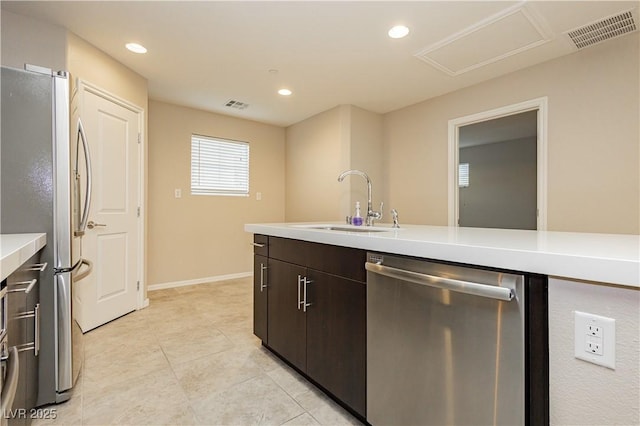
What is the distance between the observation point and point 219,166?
4414 millimetres

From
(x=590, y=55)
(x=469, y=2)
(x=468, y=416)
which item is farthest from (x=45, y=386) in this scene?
(x=590, y=55)

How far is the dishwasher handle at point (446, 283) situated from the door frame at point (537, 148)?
2.42 m

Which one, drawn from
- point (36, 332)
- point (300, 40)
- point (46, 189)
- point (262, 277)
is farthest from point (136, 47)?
point (36, 332)

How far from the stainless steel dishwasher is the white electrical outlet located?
0.12 meters

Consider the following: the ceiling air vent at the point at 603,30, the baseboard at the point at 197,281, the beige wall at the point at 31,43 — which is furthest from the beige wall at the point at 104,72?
the ceiling air vent at the point at 603,30

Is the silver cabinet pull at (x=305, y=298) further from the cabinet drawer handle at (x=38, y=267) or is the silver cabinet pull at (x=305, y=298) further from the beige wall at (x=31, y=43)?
the beige wall at (x=31, y=43)

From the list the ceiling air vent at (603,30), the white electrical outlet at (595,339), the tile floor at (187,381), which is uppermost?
the ceiling air vent at (603,30)

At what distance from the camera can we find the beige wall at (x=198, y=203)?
12.8 ft

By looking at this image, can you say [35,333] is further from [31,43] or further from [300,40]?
[300,40]

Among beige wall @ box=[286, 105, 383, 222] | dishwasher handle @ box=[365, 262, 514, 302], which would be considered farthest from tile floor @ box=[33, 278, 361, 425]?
beige wall @ box=[286, 105, 383, 222]

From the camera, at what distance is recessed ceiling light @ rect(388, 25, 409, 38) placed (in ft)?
7.68

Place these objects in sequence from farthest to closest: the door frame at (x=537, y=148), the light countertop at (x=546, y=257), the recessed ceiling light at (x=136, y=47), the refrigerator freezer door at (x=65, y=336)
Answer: the door frame at (x=537, y=148)
the recessed ceiling light at (x=136, y=47)
the refrigerator freezer door at (x=65, y=336)
the light countertop at (x=546, y=257)

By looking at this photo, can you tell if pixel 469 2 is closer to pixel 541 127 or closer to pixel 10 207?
pixel 541 127

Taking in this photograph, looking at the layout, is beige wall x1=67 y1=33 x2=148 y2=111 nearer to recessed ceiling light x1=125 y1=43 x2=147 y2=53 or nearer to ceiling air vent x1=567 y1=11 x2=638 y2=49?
recessed ceiling light x1=125 y1=43 x2=147 y2=53
